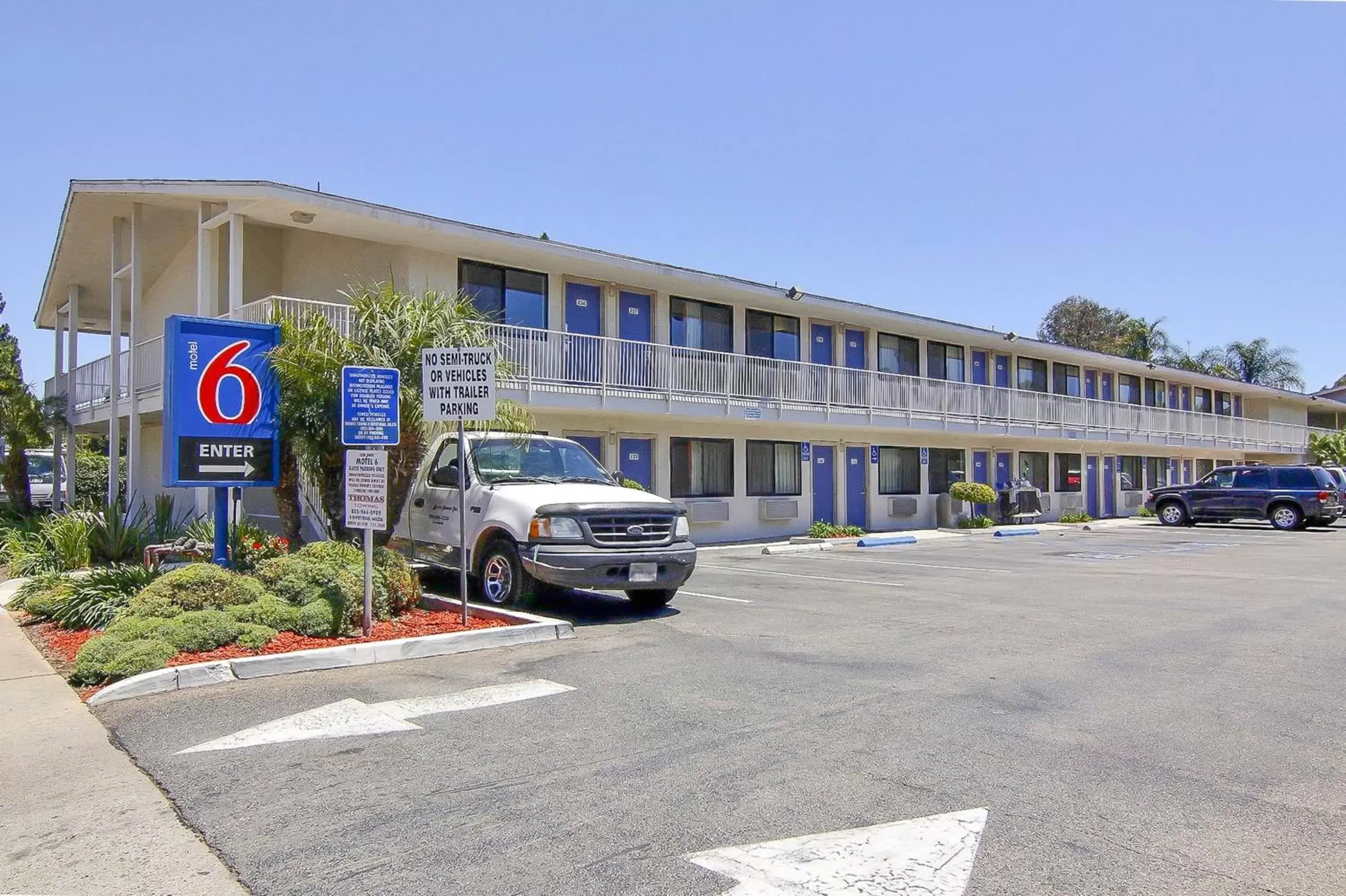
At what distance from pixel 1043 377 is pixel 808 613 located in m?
26.0

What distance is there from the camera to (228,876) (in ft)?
12.8

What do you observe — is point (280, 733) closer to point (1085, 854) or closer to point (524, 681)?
point (524, 681)

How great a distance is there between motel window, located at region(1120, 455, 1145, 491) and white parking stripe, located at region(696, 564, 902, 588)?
26296 millimetres

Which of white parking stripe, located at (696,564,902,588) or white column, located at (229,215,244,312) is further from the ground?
white column, located at (229,215,244,312)

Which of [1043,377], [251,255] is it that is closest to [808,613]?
[251,255]

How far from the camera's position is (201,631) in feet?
25.3

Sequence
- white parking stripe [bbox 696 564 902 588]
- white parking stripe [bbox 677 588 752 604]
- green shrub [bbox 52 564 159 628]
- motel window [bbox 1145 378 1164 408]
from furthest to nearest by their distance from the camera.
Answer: motel window [bbox 1145 378 1164 408] < white parking stripe [bbox 696 564 902 588] < white parking stripe [bbox 677 588 752 604] < green shrub [bbox 52 564 159 628]

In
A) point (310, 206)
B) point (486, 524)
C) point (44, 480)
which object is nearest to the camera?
point (486, 524)

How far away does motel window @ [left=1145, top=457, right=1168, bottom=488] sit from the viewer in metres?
39.5

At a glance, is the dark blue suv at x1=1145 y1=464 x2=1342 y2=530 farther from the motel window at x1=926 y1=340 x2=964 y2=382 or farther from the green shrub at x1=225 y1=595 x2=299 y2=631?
the green shrub at x1=225 y1=595 x2=299 y2=631

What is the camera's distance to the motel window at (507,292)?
1817 centimetres

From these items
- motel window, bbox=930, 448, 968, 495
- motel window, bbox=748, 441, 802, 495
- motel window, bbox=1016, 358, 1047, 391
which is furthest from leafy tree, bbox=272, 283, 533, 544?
motel window, bbox=1016, 358, 1047, 391

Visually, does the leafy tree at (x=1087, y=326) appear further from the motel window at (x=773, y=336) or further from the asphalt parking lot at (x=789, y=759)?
the asphalt parking lot at (x=789, y=759)

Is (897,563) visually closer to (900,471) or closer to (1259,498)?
(900,471)
